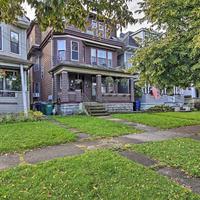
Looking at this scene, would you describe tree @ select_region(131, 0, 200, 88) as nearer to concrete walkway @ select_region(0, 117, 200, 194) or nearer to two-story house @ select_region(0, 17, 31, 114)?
concrete walkway @ select_region(0, 117, 200, 194)

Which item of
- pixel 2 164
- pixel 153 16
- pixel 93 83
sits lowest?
pixel 2 164

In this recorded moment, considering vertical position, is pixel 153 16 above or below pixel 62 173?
above

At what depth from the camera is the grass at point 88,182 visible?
393 centimetres

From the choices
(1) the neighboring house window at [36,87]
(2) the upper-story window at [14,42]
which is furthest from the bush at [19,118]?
(1) the neighboring house window at [36,87]

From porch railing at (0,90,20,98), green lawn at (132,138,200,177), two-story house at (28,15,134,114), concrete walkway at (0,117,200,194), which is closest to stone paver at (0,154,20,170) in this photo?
concrete walkway at (0,117,200,194)

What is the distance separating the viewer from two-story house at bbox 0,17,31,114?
16531 millimetres

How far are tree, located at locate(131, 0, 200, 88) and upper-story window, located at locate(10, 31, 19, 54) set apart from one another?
11.5 meters

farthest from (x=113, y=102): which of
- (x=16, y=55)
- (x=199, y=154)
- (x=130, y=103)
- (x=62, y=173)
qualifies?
(x=62, y=173)

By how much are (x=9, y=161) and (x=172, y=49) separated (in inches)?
246

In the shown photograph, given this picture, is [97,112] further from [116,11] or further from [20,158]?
[116,11]

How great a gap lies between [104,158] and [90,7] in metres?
3.51

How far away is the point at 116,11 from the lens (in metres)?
3.58

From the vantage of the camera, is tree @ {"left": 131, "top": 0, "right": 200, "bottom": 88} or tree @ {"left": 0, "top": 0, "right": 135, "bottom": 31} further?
tree @ {"left": 131, "top": 0, "right": 200, "bottom": 88}

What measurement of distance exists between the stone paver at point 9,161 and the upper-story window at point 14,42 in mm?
13289
